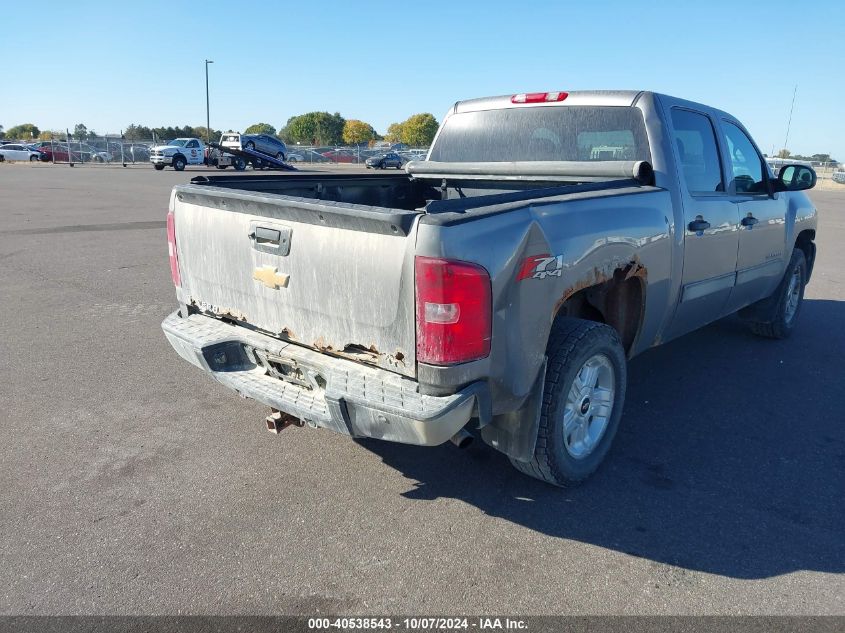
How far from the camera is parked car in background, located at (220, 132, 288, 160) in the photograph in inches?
1489

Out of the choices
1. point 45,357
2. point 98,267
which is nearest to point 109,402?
point 45,357

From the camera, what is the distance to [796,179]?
5203 millimetres

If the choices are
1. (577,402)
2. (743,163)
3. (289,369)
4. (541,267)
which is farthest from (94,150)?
(541,267)

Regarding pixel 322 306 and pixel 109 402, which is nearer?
pixel 322 306

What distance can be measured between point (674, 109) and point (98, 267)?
736 cm

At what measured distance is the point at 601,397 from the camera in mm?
3623

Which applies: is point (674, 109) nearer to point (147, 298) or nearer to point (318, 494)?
point (318, 494)

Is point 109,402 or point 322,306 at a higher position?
point 322,306

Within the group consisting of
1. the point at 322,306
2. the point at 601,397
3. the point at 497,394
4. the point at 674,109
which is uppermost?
the point at 674,109

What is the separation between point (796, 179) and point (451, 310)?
13.0 ft

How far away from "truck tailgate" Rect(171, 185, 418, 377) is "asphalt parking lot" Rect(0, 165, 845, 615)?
85 cm

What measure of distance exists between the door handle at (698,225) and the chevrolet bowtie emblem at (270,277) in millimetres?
2466

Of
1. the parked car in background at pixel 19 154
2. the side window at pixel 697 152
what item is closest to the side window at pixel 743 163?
the side window at pixel 697 152

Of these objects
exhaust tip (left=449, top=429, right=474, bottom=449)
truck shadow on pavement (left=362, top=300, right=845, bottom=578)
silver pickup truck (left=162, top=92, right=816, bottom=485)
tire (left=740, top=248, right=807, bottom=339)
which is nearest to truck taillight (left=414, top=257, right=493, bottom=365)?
silver pickup truck (left=162, top=92, right=816, bottom=485)
